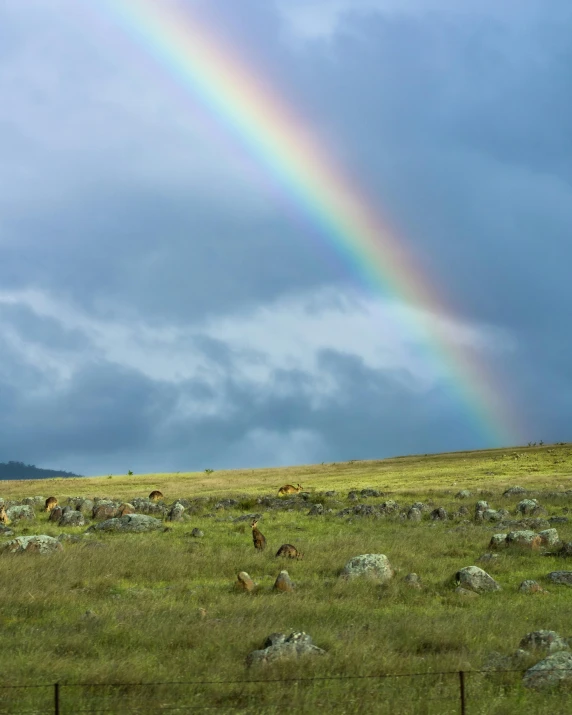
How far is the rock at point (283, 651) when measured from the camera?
11711 millimetres

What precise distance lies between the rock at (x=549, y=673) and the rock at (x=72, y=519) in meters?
27.9

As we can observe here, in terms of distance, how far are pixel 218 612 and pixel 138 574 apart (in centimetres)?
567

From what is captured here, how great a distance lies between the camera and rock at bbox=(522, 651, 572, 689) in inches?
427

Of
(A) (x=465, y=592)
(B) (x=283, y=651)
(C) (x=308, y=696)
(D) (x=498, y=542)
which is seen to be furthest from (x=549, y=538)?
(C) (x=308, y=696)

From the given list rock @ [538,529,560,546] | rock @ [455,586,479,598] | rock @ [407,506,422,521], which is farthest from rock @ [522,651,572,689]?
rock @ [407,506,422,521]

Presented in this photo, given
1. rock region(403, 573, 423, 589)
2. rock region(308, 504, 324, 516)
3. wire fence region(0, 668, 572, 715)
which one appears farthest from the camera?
rock region(308, 504, 324, 516)

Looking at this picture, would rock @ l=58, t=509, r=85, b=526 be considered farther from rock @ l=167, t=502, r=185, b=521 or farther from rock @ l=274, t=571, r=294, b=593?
rock @ l=274, t=571, r=294, b=593

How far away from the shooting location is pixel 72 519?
1414 inches

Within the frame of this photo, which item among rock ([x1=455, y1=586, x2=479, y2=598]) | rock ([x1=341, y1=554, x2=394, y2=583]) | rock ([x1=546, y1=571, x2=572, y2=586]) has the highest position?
rock ([x1=341, y1=554, x2=394, y2=583])

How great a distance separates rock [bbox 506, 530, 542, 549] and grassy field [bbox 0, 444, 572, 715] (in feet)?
3.19

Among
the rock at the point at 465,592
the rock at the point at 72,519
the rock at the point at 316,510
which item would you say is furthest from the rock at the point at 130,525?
the rock at the point at 465,592

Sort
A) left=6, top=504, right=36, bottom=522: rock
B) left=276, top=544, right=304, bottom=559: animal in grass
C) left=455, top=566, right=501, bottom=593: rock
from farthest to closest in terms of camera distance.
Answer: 1. left=6, top=504, right=36, bottom=522: rock
2. left=276, top=544, right=304, bottom=559: animal in grass
3. left=455, top=566, right=501, bottom=593: rock

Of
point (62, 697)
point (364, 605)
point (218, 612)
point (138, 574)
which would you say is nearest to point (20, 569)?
point (138, 574)

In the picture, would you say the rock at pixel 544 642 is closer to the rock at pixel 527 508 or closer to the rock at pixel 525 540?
the rock at pixel 525 540
